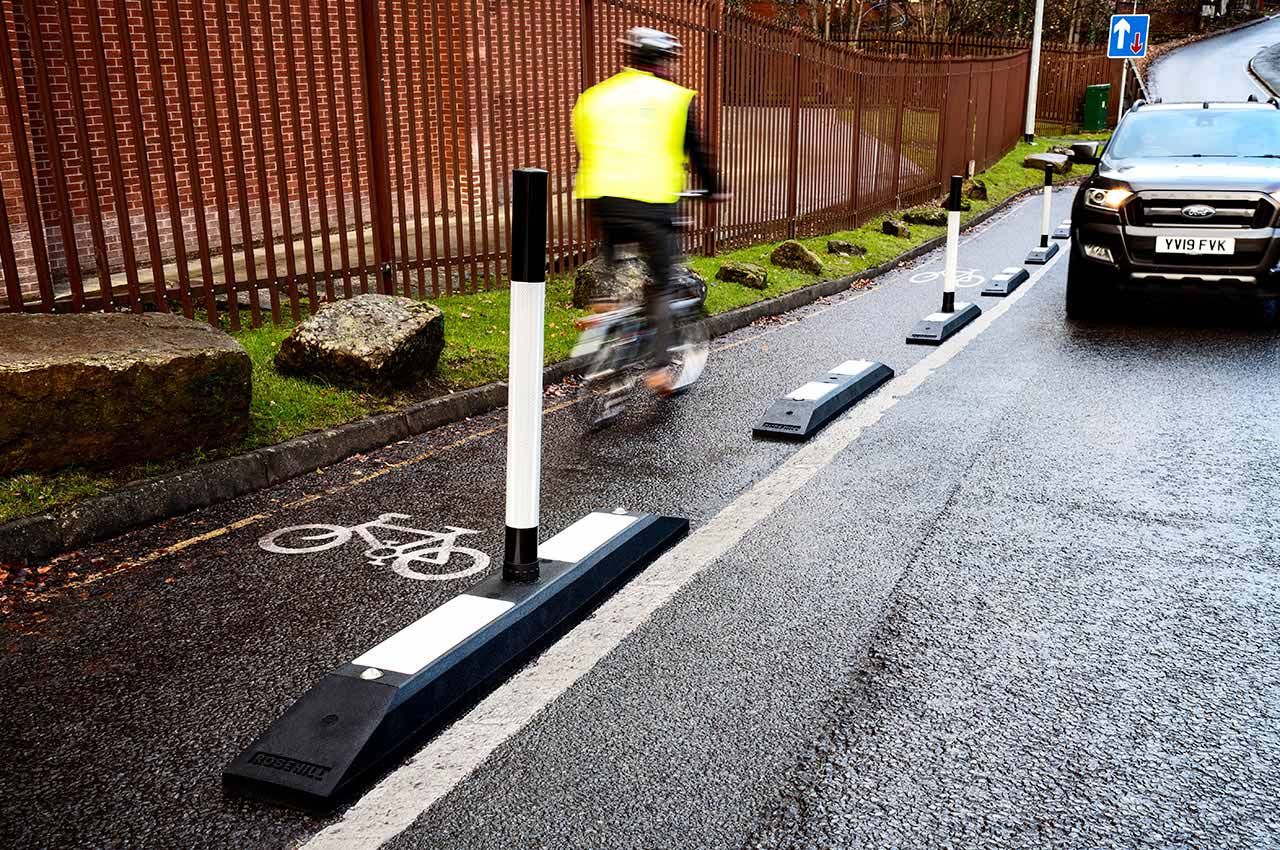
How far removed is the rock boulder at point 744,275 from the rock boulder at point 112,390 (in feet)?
21.8

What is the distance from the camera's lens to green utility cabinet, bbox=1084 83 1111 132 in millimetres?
36219

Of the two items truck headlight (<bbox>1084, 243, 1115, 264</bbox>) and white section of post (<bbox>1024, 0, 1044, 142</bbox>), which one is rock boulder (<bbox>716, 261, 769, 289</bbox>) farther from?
white section of post (<bbox>1024, 0, 1044, 142</bbox>)

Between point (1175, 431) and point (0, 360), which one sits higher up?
point (0, 360)

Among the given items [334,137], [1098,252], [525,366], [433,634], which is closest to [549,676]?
[433,634]

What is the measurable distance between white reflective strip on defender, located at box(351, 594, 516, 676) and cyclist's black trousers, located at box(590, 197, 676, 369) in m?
3.28

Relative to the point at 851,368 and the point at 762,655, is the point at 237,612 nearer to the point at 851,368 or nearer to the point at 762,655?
the point at 762,655

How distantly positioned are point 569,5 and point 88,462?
730 cm

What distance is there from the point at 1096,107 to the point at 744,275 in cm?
3015

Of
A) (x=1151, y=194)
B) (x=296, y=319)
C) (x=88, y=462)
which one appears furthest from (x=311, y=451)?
(x=1151, y=194)

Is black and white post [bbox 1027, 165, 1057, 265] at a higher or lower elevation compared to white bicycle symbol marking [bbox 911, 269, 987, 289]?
higher

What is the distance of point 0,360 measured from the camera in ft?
15.5

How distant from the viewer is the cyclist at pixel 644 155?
6.33 meters

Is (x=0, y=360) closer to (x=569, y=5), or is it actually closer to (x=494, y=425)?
(x=494, y=425)

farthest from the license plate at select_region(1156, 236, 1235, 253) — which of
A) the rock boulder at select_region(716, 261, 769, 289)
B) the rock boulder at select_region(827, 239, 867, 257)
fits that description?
the rock boulder at select_region(827, 239, 867, 257)
